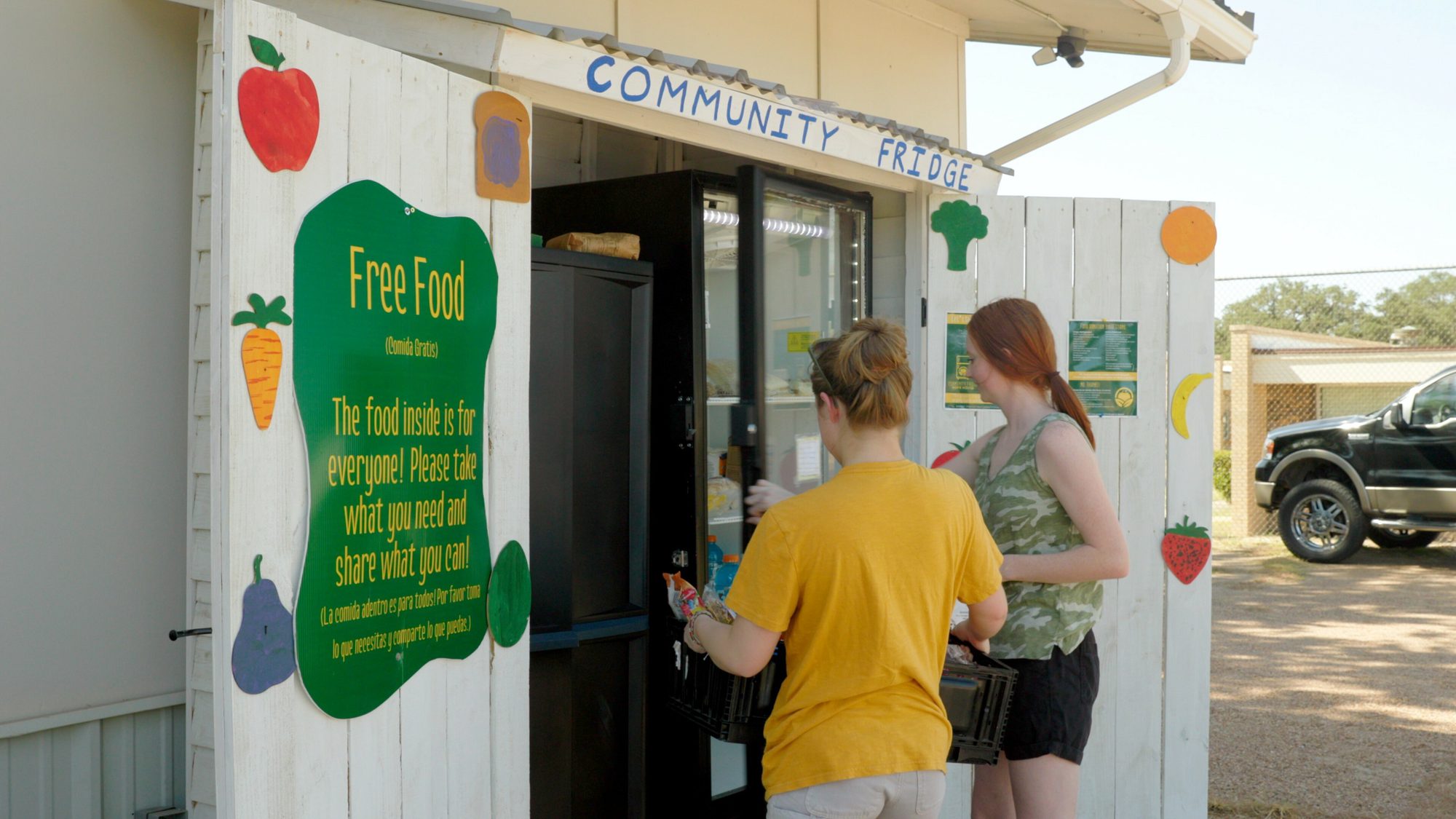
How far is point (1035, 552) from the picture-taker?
9.07 feet

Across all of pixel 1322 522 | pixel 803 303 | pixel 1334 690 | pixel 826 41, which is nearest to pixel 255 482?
pixel 803 303

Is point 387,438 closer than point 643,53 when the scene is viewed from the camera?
Yes

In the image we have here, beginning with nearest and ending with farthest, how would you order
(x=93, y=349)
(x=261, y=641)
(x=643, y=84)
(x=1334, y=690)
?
(x=261, y=641), (x=93, y=349), (x=643, y=84), (x=1334, y=690)

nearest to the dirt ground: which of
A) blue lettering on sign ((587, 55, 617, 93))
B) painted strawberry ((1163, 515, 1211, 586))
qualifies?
painted strawberry ((1163, 515, 1211, 586))

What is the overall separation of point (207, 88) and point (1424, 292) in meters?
37.8

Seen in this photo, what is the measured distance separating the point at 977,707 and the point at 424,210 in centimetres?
162

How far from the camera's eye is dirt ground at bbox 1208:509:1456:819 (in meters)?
5.34

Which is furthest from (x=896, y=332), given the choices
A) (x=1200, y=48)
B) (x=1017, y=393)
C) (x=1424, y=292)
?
(x=1424, y=292)

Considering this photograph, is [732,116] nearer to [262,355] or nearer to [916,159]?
[916,159]

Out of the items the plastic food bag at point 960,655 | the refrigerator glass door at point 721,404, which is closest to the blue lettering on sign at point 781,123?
the refrigerator glass door at point 721,404

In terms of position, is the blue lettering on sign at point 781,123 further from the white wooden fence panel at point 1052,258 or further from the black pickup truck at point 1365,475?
the black pickup truck at point 1365,475

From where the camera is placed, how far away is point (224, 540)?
7.06 ft

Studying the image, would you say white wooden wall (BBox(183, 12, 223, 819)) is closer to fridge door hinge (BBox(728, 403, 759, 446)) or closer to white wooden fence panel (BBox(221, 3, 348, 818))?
white wooden fence panel (BBox(221, 3, 348, 818))

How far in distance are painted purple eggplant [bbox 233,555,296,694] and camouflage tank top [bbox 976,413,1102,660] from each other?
152 centimetres
